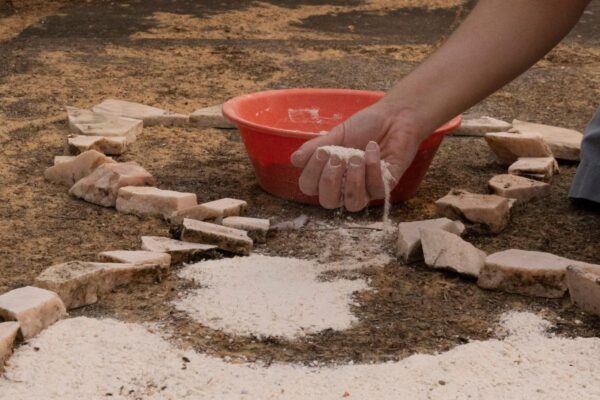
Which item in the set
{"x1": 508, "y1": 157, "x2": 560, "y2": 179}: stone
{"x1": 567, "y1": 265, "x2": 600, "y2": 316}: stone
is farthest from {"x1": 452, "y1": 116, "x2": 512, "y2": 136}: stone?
{"x1": 567, "y1": 265, "x2": 600, "y2": 316}: stone

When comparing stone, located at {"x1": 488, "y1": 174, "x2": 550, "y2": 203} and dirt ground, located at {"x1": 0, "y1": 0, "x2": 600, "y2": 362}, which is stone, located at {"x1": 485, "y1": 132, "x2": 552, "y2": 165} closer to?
dirt ground, located at {"x1": 0, "y1": 0, "x2": 600, "y2": 362}

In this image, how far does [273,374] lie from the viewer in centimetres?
207

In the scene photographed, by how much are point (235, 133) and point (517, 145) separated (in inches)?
44.9

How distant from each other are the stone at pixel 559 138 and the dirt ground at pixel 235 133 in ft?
0.20

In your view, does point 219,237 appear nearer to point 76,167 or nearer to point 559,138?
point 76,167

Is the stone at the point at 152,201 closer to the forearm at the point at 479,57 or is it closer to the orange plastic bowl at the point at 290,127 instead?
the orange plastic bowl at the point at 290,127

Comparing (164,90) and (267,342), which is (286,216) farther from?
(164,90)

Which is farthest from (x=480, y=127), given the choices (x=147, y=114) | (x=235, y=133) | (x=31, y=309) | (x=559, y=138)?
(x=31, y=309)

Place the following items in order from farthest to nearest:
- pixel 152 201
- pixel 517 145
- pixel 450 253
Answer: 1. pixel 517 145
2. pixel 152 201
3. pixel 450 253

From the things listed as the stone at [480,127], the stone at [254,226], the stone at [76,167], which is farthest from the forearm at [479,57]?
the stone at [480,127]

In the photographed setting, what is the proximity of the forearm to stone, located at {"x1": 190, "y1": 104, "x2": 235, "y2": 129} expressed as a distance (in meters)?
1.68

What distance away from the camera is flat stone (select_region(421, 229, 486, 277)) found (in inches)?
102

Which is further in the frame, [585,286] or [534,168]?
[534,168]

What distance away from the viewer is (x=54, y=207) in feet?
10.3
